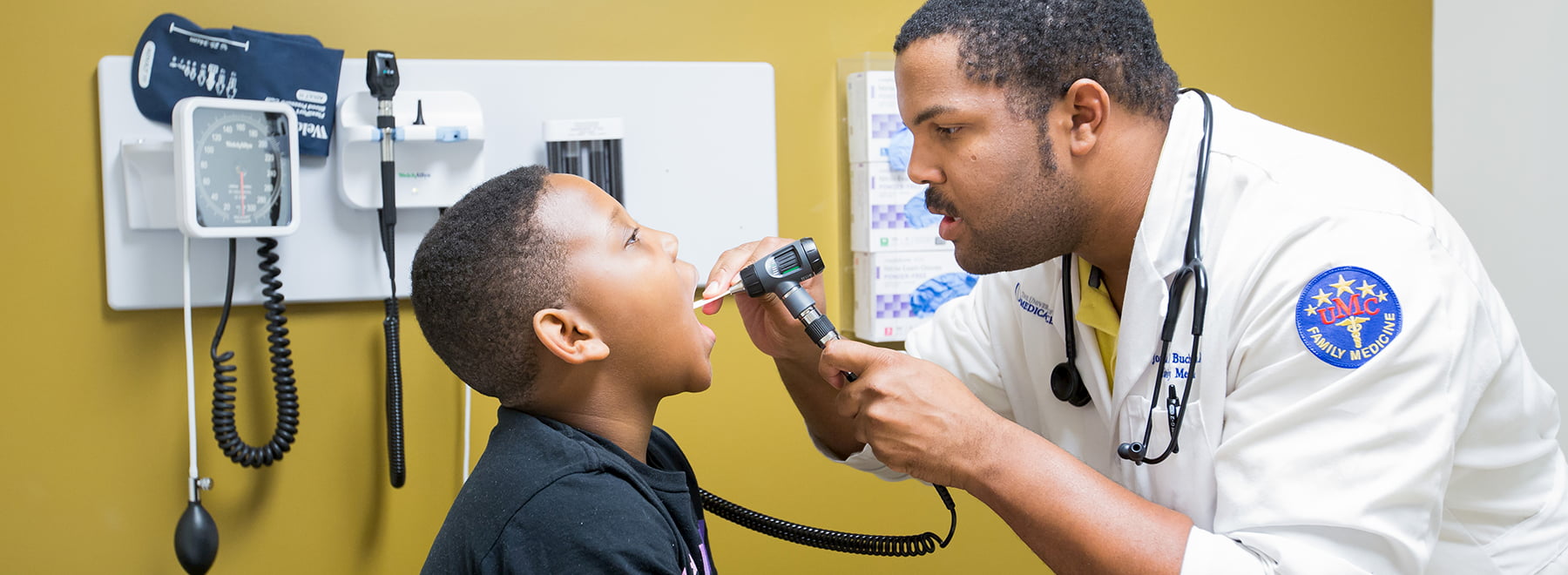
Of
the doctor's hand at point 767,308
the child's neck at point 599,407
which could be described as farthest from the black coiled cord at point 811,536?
the child's neck at point 599,407

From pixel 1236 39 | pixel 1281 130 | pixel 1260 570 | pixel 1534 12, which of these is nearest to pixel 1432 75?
pixel 1534 12

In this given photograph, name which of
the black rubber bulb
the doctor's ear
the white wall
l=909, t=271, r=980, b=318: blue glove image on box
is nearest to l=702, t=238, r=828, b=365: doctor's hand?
the doctor's ear

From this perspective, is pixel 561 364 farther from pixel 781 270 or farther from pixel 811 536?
pixel 811 536

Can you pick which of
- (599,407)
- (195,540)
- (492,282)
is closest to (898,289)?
(599,407)

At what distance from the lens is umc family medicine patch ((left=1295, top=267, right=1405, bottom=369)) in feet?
3.46

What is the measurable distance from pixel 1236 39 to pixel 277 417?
1.81m

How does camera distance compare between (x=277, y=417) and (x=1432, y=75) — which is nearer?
(x=277, y=417)

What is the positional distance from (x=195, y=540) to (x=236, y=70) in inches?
26.6

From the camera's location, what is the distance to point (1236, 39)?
2053mm

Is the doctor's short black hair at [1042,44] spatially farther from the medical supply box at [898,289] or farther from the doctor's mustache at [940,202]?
the medical supply box at [898,289]

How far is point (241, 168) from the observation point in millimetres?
1503

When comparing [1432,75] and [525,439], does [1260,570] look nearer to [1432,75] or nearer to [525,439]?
[525,439]

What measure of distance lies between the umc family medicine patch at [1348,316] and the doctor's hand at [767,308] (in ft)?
1.76

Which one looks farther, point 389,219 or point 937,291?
point 937,291
